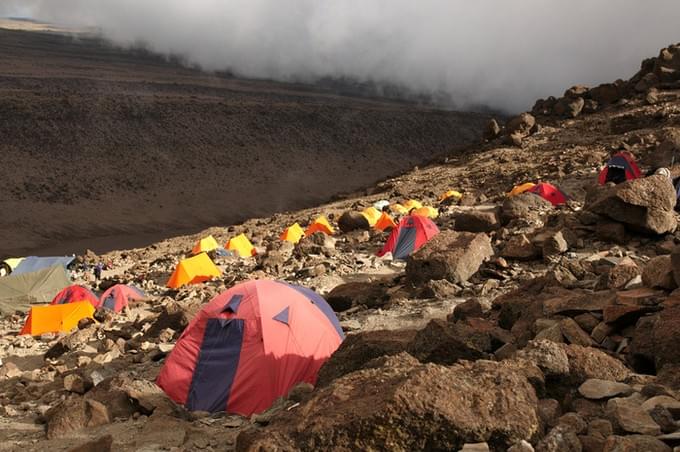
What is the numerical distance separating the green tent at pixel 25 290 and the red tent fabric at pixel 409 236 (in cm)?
875

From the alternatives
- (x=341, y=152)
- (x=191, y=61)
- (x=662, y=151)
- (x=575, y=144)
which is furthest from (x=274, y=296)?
(x=191, y=61)

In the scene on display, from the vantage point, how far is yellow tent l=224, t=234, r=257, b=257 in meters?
19.3

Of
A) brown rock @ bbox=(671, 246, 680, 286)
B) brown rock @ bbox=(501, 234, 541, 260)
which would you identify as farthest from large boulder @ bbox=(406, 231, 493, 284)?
brown rock @ bbox=(671, 246, 680, 286)

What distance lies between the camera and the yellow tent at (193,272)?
50.9ft

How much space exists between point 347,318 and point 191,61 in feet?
217

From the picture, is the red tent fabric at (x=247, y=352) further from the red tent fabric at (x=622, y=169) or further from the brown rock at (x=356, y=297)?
the red tent fabric at (x=622, y=169)

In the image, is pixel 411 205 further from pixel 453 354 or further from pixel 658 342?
pixel 658 342

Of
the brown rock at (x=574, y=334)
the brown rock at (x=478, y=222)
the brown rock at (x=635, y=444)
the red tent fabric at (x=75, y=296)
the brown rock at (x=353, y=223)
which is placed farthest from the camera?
the brown rock at (x=353, y=223)

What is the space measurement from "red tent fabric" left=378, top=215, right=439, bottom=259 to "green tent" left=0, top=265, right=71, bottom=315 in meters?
8.75

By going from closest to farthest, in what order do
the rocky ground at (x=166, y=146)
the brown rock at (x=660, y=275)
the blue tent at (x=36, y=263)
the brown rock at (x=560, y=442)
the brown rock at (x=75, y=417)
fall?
the brown rock at (x=560, y=442) → the brown rock at (x=660, y=275) → the brown rock at (x=75, y=417) → the blue tent at (x=36, y=263) → the rocky ground at (x=166, y=146)

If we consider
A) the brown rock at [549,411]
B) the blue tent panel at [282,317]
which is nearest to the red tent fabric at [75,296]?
the blue tent panel at [282,317]

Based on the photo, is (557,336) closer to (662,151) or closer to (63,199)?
(662,151)

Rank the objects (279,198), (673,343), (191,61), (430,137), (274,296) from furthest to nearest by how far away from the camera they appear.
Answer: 1. (191,61)
2. (430,137)
3. (279,198)
4. (274,296)
5. (673,343)

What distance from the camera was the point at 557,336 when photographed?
4973 millimetres
